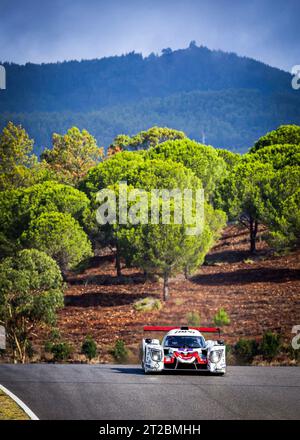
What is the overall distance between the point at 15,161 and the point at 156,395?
119 m

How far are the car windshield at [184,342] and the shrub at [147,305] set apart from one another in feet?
183

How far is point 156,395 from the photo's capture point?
2362cm

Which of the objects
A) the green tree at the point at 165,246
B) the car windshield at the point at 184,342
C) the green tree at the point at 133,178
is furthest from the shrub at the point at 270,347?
the car windshield at the point at 184,342

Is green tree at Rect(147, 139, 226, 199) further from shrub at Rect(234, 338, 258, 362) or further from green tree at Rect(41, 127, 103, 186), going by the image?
shrub at Rect(234, 338, 258, 362)

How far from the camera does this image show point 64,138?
151 metres

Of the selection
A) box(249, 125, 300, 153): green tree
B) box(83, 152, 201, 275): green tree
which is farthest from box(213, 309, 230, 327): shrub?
box(249, 125, 300, 153): green tree

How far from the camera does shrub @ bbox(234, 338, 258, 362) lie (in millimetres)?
67356

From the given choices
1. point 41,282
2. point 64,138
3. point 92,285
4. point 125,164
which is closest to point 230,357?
point 41,282

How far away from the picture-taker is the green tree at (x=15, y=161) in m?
129

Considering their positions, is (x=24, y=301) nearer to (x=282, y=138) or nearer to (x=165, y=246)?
(x=165, y=246)

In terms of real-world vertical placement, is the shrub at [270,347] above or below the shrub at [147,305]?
below

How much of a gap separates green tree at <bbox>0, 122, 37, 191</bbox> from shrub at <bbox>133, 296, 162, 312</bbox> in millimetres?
43613

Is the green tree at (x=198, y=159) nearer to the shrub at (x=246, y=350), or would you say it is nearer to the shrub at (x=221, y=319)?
the shrub at (x=221, y=319)

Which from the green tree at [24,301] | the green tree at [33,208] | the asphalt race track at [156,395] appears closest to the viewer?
the asphalt race track at [156,395]
